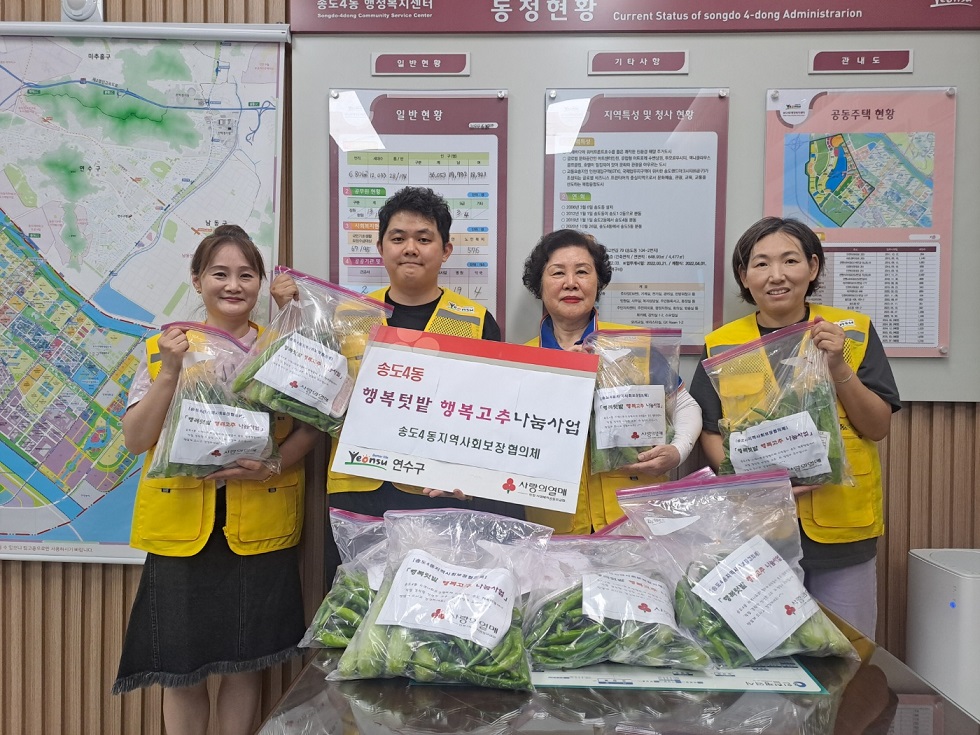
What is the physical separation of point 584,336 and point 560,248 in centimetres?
26

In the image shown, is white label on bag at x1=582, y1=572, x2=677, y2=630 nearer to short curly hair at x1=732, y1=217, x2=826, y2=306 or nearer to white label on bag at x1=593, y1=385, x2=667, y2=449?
white label on bag at x1=593, y1=385, x2=667, y2=449

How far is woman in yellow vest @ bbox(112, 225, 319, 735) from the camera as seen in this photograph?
1746 millimetres

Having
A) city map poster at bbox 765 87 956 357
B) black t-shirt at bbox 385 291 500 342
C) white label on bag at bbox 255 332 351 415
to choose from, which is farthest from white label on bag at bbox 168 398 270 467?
city map poster at bbox 765 87 956 357

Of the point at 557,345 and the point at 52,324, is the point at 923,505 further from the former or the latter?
the point at 52,324

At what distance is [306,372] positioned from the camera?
59.4 inches

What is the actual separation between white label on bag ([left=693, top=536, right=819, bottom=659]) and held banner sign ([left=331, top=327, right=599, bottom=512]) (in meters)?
0.40

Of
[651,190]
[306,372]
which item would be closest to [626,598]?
[306,372]

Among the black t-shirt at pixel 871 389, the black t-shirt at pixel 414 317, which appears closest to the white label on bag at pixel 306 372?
the black t-shirt at pixel 414 317

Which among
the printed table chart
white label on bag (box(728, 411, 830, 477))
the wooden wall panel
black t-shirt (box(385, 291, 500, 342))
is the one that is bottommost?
the wooden wall panel

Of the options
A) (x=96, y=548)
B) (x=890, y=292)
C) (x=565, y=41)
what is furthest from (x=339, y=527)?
(x=890, y=292)

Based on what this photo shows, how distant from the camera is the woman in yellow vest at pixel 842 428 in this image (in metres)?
1.77

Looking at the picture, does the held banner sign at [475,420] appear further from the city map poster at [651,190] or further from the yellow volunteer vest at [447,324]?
the city map poster at [651,190]

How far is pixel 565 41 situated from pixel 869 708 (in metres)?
1.99

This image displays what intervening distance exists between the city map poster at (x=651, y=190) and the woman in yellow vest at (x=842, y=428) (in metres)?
0.31
